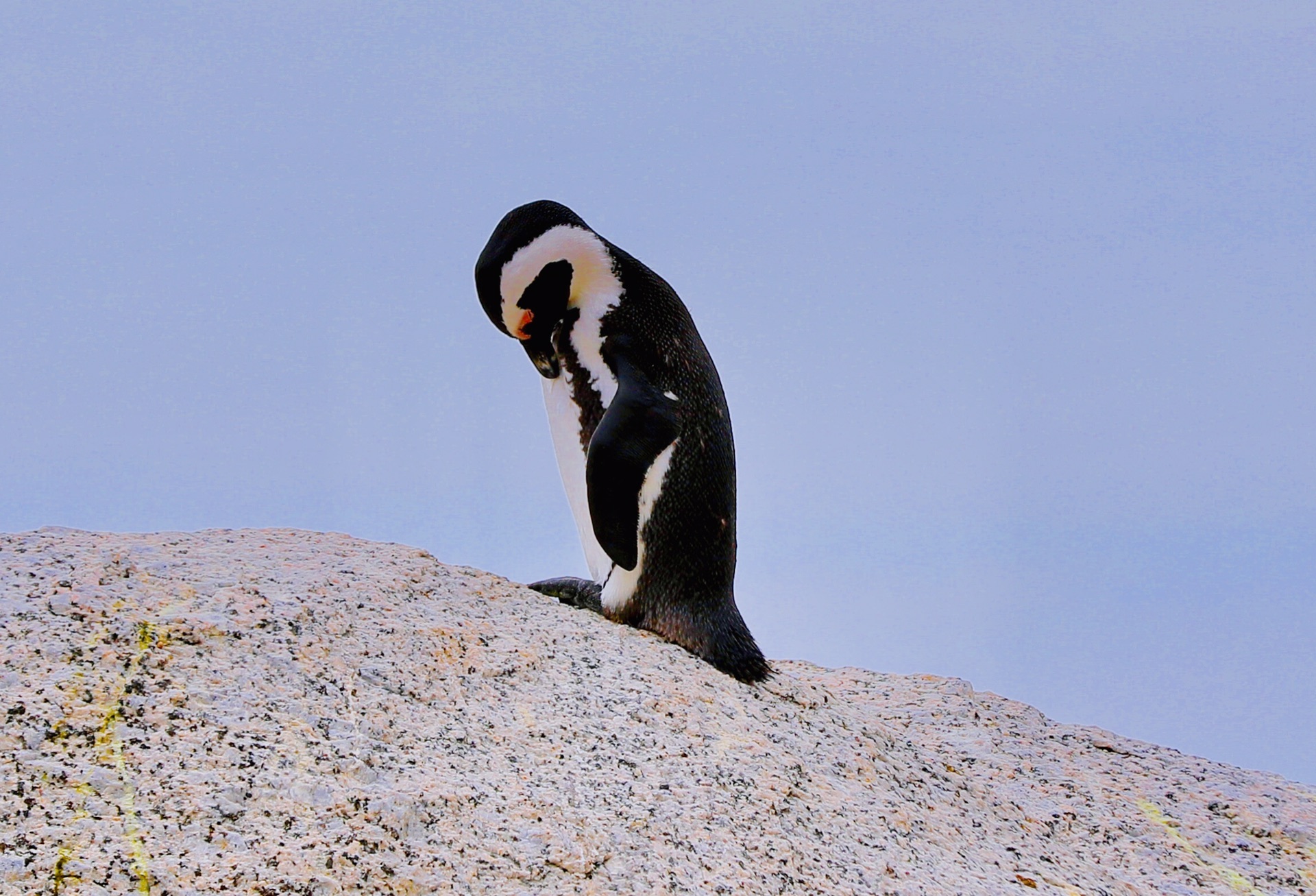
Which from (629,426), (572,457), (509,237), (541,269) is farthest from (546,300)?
(629,426)

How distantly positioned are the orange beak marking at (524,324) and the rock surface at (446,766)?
0.72 metres

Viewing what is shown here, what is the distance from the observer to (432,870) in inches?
83.4

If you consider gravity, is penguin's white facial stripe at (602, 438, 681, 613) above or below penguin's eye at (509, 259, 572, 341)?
below

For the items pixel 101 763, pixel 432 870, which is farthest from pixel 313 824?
pixel 101 763

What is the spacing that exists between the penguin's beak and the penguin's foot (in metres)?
0.61

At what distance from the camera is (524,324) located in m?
3.84

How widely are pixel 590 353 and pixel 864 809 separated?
5.00ft

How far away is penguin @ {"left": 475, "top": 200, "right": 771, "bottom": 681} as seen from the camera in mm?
3453

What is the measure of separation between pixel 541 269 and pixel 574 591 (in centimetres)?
94

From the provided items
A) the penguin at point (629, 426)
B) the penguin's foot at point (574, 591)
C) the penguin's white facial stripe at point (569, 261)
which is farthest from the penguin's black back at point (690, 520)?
the penguin's foot at point (574, 591)

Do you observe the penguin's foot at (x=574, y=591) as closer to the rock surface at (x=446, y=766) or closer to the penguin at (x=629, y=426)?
the penguin at (x=629, y=426)

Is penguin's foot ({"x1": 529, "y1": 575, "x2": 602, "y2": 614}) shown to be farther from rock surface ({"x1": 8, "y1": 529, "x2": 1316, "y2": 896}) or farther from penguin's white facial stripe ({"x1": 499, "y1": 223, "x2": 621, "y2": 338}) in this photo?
penguin's white facial stripe ({"x1": 499, "y1": 223, "x2": 621, "y2": 338})

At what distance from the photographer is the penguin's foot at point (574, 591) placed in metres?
3.79

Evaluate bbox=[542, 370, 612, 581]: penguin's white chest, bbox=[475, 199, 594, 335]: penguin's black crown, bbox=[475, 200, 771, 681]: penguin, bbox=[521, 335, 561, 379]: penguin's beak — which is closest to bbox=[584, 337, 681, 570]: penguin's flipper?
bbox=[475, 200, 771, 681]: penguin
